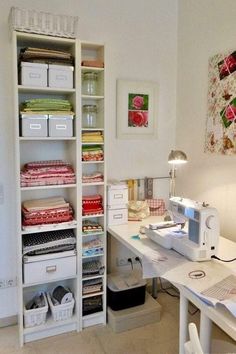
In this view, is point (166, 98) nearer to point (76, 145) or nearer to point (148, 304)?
point (76, 145)

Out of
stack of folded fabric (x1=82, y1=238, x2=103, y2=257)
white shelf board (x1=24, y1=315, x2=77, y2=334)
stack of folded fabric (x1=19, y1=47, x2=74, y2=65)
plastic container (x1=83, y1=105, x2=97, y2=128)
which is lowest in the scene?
white shelf board (x1=24, y1=315, x2=77, y2=334)

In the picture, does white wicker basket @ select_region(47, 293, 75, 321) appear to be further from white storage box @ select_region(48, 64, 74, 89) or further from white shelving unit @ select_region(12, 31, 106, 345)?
white storage box @ select_region(48, 64, 74, 89)

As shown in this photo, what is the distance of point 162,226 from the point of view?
2.01 m

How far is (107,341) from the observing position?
2.16 meters

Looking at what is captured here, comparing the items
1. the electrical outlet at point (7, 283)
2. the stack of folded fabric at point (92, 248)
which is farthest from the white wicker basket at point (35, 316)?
the stack of folded fabric at point (92, 248)

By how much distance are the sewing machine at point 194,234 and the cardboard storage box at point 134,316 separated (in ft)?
2.49

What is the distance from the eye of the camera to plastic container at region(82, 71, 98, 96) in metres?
2.25

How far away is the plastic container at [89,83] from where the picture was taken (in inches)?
88.4

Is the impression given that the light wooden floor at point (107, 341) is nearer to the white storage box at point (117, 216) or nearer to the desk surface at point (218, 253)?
the desk surface at point (218, 253)

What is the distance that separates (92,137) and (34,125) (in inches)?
16.4

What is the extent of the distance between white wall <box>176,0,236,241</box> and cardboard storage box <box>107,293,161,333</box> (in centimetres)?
83

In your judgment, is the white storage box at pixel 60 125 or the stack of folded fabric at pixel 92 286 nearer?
the white storage box at pixel 60 125

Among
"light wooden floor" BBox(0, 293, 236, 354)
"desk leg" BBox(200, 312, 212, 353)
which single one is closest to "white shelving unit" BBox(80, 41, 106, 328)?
"light wooden floor" BBox(0, 293, 236, 354)

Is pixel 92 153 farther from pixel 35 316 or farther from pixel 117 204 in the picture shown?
pixel 35 316
